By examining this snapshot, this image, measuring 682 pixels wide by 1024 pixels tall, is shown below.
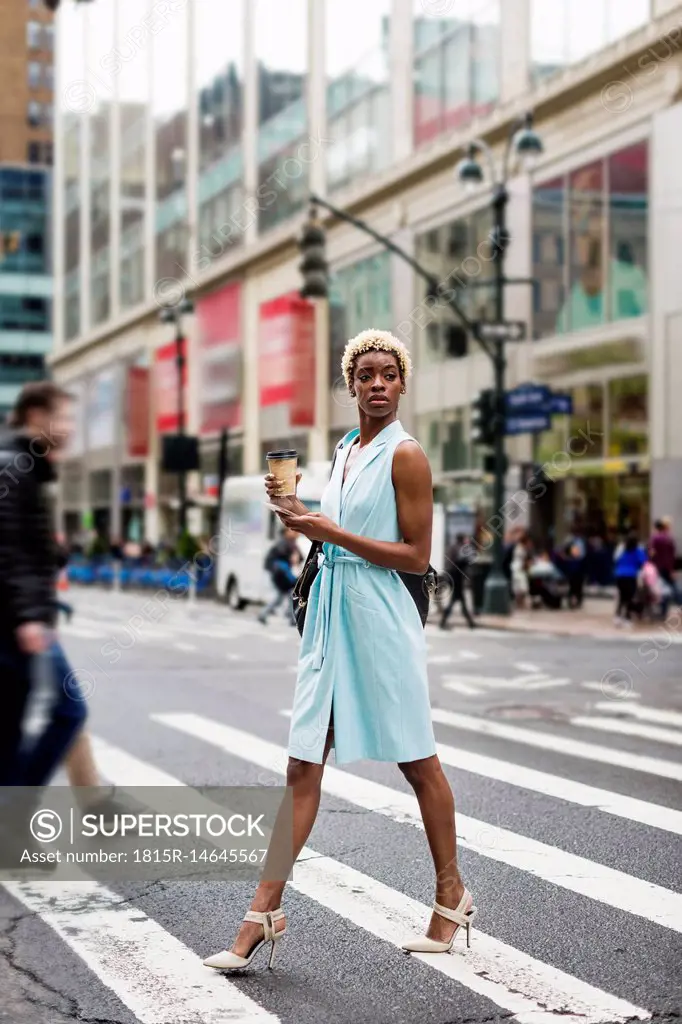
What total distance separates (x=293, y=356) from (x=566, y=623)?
24817mm

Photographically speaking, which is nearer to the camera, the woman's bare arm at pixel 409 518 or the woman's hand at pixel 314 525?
the woman's hand at pixel 314 525

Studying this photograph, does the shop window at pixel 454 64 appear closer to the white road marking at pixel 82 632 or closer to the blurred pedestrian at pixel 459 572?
the blurred pedestrian at pixel 459 572

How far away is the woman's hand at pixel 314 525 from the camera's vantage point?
15.0 feet

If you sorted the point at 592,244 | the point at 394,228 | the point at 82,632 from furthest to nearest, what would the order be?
the point at 394,228 → the point at 592,244 → the point at 82,632

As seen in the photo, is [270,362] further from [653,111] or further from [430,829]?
[430,829]

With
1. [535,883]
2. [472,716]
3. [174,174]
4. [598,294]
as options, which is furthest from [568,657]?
[174,174]

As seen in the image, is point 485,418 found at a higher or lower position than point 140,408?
lower

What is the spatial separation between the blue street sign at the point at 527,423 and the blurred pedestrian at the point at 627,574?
2.60 m

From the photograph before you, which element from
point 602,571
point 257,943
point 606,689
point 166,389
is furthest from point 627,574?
point 166,389

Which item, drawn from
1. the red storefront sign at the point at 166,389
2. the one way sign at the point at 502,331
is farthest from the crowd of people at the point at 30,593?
the red storefront sign at the point at 166,389

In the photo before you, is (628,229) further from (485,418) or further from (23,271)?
(23,271)

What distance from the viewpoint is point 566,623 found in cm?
2488

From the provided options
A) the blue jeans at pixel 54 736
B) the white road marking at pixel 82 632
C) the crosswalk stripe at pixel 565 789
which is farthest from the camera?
the white road marking at pixel 82 632

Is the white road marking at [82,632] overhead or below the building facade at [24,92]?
below
